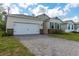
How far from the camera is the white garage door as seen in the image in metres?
3.33

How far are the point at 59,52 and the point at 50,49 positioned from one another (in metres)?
0.18

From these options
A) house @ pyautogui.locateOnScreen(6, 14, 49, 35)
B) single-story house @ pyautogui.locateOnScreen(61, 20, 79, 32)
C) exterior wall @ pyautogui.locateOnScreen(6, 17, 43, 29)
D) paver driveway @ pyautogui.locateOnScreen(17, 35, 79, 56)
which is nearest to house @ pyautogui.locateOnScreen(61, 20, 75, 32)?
single-story house @ pyautogui.locateOnScreen(61, 20, 79, 32)

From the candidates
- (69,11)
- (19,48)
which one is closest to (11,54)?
(19,48)

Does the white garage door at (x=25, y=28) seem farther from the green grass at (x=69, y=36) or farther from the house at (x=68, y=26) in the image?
the house at (x=68, y=26)

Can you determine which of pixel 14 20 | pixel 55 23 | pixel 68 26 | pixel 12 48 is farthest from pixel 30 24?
pixel 68 26

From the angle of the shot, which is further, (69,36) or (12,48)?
(69,36)

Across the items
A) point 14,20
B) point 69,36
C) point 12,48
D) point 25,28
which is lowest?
point 12,48

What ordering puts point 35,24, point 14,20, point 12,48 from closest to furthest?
point 12,48
point 14,20
point 35,24

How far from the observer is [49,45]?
3232 mm

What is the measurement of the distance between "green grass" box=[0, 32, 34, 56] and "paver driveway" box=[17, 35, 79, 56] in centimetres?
9

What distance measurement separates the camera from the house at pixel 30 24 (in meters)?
3.28

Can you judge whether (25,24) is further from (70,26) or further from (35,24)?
(70,26)

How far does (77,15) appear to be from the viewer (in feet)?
10.7

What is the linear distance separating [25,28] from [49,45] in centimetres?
61
